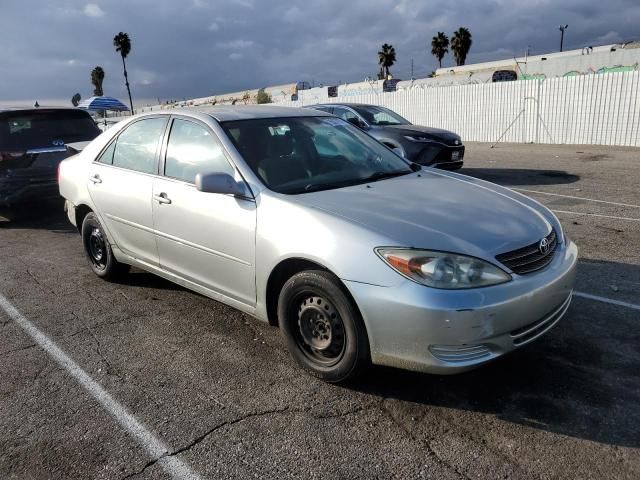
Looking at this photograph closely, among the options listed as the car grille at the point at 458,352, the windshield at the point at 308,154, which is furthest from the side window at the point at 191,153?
the car grille at the point at 458,352

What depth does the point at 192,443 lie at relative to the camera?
2.82 meters

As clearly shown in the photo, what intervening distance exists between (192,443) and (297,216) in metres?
1.38

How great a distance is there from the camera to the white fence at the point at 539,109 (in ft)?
51.0

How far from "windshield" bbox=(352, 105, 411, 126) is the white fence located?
7.72 metres

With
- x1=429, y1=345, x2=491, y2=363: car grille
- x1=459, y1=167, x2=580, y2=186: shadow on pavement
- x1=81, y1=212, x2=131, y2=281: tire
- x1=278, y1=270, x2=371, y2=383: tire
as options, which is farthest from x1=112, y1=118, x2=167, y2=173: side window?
x1=459, y1=167, x2=580, y2=186: shadow on pavement

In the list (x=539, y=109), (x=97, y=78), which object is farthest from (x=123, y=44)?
(x=539, y=109)

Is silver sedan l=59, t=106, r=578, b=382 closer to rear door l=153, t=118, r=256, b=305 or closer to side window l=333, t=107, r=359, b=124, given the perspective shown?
rear door l=153, t=118, r=256, b=305

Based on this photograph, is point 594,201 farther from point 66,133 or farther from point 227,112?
point 66,133

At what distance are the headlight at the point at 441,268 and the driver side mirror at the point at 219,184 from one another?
117 centimetres

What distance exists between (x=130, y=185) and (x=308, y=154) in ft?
5.24

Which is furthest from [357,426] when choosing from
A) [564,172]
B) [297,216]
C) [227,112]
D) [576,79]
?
[576,79]

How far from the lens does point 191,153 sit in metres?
4.11

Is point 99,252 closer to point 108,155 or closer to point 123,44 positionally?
point 108,155

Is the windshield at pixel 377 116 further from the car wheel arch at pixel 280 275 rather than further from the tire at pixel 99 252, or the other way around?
the car wheel arch at pixel 280 275
